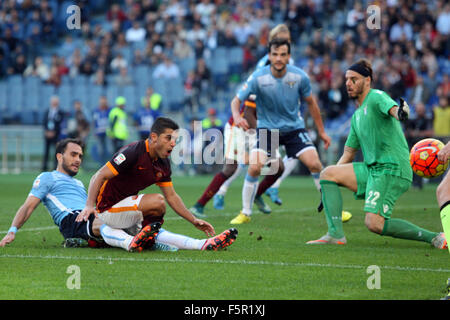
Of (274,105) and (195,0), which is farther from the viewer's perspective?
(195,0)

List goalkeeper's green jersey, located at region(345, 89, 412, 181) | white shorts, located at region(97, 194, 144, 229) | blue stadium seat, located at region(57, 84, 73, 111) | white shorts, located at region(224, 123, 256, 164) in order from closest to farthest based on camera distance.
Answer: white shorts, located at region(97, 194, 144, 229), goalkeeper's green jersey, located at region(345, 89, 412, 181), white shorts, located at region(224, 123, 256, 164), blue stadium seat, located at region(57, 84, 73, 111)

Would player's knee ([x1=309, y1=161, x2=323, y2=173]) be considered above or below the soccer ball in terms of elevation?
below

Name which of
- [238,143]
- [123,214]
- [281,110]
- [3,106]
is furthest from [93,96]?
[123,214]

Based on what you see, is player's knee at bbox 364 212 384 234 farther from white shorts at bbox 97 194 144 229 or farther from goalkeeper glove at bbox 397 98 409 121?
white shorts at bbox 97 194 144 229

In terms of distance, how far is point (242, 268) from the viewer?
665 cm

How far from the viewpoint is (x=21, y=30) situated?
31.4m

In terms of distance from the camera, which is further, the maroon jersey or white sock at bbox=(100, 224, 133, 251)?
white sock at bbox=(100, 224, 133, 251)

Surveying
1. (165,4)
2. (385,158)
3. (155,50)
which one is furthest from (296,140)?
(165,4)

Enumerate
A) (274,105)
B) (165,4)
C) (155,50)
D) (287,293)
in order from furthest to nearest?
(165,4), (155,50), (274,105), (287,293)

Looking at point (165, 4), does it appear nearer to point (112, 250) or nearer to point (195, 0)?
point (195, 0)

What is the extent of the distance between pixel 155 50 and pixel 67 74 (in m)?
3.43

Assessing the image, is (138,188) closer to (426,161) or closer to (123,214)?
(123,214)

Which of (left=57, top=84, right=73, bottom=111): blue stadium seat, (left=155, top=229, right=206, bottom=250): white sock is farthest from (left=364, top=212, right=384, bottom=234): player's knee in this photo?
(left=57, top=84, right=73, bottom=111): blue stadium seat

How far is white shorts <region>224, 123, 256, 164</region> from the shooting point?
12.5 metres
